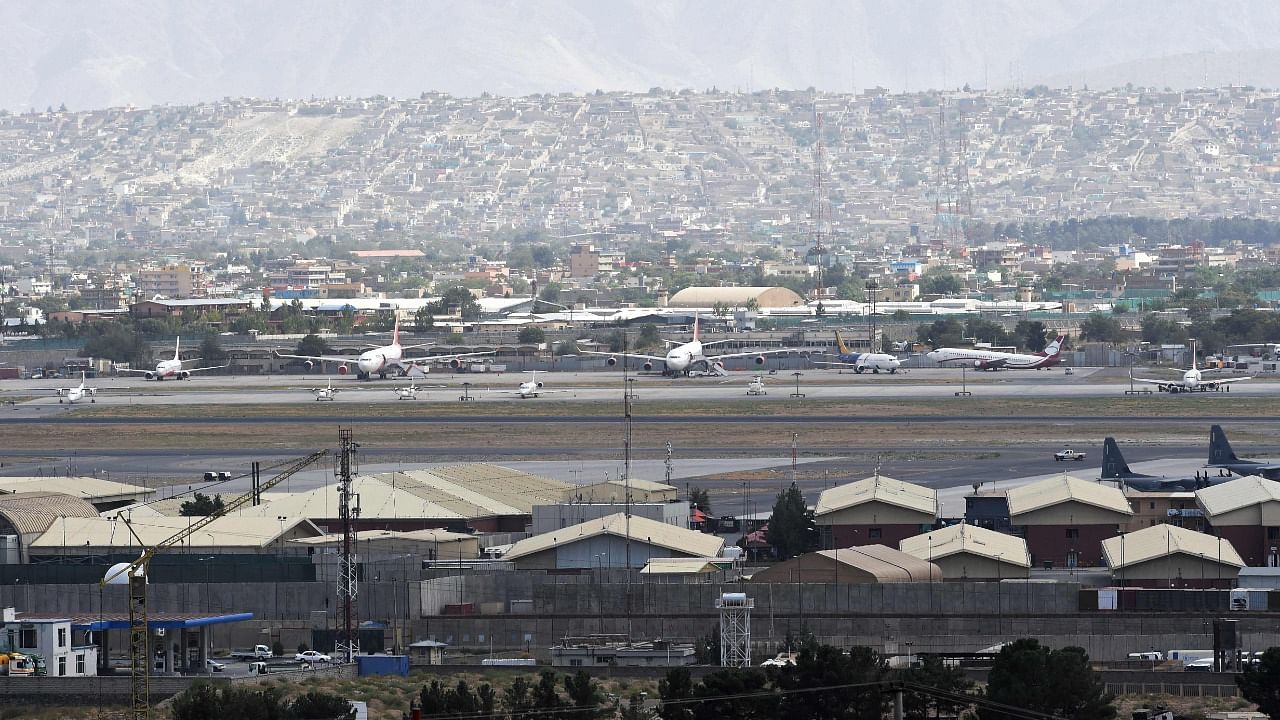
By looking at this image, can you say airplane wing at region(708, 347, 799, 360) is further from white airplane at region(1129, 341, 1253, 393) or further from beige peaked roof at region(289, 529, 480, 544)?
beige peaked roof at region(289, 529, 480, 544)

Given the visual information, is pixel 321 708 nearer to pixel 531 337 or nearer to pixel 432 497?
pixel 432 497

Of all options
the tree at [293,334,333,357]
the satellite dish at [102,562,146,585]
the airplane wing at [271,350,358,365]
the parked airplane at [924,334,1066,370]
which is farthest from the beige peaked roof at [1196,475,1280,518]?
the tree at [293,334,333,357]

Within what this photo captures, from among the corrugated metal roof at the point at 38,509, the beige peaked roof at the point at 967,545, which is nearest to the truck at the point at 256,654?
the corrugated metal roof at the point at 38,509

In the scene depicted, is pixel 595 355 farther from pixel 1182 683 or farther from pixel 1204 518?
pixel 1182 683

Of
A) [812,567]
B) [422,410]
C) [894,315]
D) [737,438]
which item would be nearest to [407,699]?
[812,567]

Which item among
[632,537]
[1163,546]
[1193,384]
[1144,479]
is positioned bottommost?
[1163,546]

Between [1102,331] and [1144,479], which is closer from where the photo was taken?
[1144,479]

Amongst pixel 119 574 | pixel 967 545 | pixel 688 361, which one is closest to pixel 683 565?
pixel 967 545
